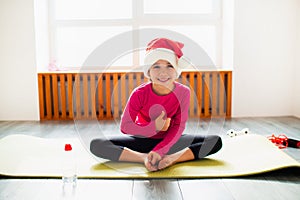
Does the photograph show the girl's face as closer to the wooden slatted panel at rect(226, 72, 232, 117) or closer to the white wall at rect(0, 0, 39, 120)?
the wooden slatted panel at rect(226, 72, 232, 117)

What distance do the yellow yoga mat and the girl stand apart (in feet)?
0.19

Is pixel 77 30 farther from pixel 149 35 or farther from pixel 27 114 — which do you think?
pixel 27 114

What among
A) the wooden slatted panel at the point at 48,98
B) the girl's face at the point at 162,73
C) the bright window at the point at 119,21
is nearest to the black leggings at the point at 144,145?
the girl's face at the point at 162,73

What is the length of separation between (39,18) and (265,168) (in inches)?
102

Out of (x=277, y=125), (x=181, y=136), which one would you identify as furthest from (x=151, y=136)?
(x=277, y=125)

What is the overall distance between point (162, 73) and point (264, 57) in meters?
1.90

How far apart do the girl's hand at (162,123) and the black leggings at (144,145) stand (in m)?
0.07

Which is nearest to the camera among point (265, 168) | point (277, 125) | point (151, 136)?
point (265, 168)

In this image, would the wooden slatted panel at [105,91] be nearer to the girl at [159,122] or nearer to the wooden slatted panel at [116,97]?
the wooden slatted panel at [116,97]

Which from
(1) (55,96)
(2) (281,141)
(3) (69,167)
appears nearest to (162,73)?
(3) (69,167)

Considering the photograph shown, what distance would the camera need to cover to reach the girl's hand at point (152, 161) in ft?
5.53

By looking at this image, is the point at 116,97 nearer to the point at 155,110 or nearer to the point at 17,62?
the point at 17,62

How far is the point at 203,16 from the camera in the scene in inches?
142

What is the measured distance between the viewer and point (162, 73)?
177 centimetres
